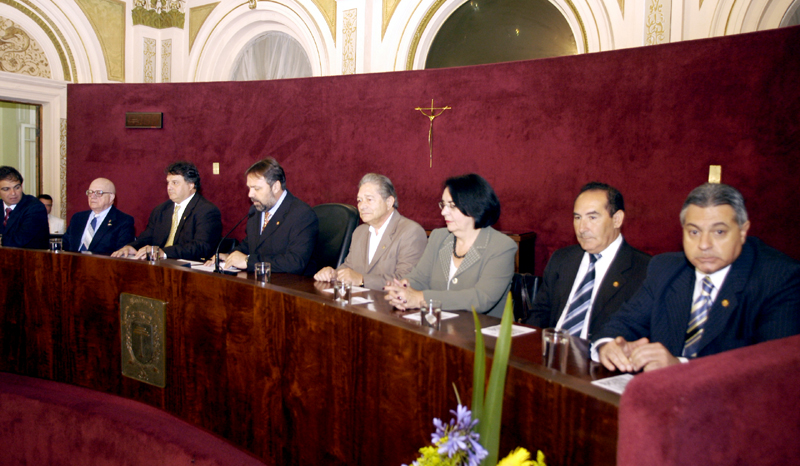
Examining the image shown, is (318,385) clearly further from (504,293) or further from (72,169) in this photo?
(72,169)

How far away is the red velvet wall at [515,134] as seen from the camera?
2914mm

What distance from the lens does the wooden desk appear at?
1.14 meters

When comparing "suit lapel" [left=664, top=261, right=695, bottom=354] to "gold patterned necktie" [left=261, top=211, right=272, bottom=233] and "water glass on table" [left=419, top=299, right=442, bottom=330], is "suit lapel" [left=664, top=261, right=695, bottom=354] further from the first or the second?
"gold patterned necktie" [left=261, top=211, right=272, bottom=233]

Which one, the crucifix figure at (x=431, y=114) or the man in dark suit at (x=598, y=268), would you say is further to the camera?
the crucifix figure at (x=431, y=114)

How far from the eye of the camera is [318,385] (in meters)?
1.79

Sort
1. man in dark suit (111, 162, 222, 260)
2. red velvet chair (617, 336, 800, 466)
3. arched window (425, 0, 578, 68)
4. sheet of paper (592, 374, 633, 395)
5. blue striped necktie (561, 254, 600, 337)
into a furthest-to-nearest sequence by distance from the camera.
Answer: arched window (425, 0, 578, 68), man in dark suit (111, 162, 222, 260), blue striped necktie (561, 254, 600, 337), sheet of paper (592, 374, 633, 395), red velvet chair (617, 336, 800, 466)

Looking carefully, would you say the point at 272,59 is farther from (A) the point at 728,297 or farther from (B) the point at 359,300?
(A) the point at 728,297

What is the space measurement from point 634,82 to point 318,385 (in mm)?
2605

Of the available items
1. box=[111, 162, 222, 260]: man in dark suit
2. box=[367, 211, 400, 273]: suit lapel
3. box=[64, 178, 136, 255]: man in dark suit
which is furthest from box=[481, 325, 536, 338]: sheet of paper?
box=[64, 178, 136, 255]: man in dark suit

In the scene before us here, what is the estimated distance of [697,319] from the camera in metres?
1.58

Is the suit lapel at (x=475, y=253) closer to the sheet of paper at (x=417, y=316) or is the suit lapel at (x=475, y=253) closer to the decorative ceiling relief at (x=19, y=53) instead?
the sheet of paper at (x=417, y=316)

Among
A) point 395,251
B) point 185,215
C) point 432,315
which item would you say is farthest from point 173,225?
point 432,315

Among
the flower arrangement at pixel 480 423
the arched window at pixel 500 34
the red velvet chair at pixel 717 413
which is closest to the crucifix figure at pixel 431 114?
the arched window at pixel 500 34

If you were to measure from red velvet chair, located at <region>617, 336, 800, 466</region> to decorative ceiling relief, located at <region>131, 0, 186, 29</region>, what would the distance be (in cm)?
675
